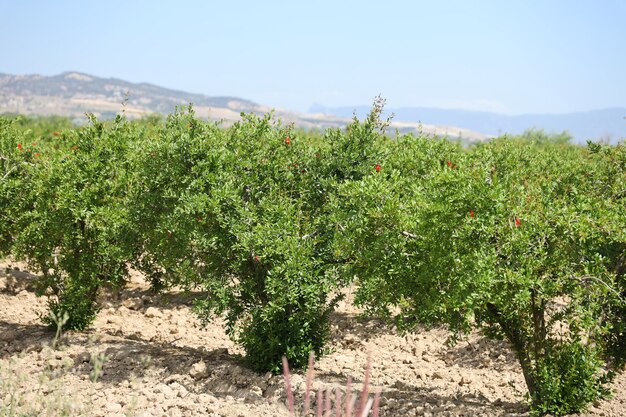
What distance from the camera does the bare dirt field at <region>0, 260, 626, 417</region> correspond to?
10.4 m

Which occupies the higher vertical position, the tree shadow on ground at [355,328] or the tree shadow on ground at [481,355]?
the tree shadow on ground at [481,355]

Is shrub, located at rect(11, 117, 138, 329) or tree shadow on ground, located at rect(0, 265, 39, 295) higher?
shrub, located at rect(11, 117, 138, 329)

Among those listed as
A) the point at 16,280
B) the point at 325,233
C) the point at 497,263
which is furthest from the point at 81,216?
the point at 497,263

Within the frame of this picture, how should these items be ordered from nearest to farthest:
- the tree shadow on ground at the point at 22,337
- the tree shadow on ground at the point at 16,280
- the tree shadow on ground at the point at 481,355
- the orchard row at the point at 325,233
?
the orchard row at the point at 325,233
the tree shadow on ground at the point at 22,337
the tree shadow on ground at the point at 481,355
the tree shadow on ground at the point at 16,280

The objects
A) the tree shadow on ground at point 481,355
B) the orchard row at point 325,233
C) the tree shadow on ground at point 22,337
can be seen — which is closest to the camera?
the orchard row at point 325,233

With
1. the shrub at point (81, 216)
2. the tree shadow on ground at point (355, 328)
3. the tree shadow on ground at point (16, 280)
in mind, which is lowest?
the tree shadow on ground at point (16, 280)

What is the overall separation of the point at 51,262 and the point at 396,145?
355 inches

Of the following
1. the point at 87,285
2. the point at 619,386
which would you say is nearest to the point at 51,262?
the point at 87,285

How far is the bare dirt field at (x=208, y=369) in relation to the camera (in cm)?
1037

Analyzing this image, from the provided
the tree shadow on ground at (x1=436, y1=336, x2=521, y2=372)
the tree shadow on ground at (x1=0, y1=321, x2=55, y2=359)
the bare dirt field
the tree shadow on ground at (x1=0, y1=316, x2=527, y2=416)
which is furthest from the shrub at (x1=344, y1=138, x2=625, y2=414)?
the tree shadow on ground at (x1=0, y1=321, x2=55, y2=359)

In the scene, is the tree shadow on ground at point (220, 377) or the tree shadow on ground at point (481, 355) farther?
the tree shadow on ground at point (481, 355)

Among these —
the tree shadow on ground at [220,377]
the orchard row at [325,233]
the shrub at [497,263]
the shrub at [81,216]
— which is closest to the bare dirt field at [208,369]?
the tree shadow on ground at [220,377]

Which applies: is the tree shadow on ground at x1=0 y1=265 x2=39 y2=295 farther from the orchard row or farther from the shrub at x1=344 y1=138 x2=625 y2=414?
the shrub at x1=344 y1=138 x2=625 y2=414

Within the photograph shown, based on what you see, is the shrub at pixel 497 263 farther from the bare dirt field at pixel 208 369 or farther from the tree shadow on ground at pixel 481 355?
the tree shadow on ground at pixel 481 355
